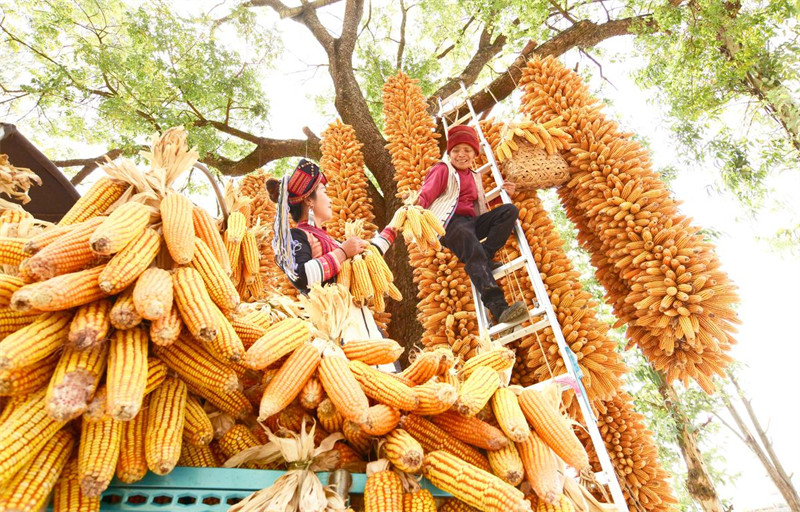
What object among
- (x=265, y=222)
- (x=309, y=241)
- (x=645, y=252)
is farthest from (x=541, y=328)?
(x=265, y=222)

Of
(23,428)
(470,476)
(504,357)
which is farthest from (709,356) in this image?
(23,428)

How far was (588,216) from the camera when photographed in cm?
392

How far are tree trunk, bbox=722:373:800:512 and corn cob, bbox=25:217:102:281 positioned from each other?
1282cm

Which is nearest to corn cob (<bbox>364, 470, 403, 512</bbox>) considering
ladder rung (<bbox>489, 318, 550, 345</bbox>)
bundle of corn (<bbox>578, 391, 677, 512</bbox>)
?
ladder rung (<bbox>489, 318, 550, 345</bbox>)

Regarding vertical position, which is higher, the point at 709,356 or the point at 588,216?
the point at 588,216

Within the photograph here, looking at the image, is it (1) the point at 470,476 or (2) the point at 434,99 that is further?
(2) the point at 434,99

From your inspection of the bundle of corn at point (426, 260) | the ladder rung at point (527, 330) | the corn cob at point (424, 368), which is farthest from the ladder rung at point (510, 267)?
the corn cob at point (424, 368)

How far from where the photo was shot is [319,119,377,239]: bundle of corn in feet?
16.9

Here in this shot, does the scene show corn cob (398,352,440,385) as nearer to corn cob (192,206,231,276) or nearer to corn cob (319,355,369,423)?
corn cob (319,355,369,423)

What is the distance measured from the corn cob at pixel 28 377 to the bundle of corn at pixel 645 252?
3321mm

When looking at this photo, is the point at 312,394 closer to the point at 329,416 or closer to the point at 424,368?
the point at 329,416

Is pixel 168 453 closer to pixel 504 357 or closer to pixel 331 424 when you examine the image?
pixel 331 424

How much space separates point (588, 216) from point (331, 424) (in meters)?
3.18

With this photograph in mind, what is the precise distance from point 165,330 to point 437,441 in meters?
0.95
